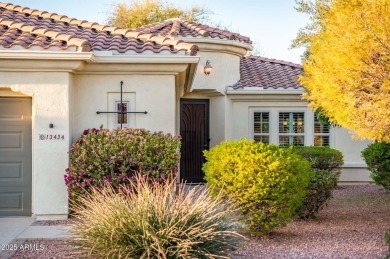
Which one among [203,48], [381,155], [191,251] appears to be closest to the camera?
[191,251]

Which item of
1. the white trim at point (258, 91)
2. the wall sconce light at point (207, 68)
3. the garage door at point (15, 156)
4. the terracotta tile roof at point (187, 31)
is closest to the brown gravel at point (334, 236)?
the garage door at point (15, 156)

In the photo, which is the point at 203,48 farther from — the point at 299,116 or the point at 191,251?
the point at 191,251

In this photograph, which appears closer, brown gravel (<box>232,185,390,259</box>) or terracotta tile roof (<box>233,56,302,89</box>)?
brown gravel (<box>232,185,390,259</box>)

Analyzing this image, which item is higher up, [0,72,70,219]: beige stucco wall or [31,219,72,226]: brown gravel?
[0,72,70,219]: beige stucco wall

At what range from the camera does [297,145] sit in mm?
19312

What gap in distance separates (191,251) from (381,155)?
965 cm

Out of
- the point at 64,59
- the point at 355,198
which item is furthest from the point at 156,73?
the point at 355,198

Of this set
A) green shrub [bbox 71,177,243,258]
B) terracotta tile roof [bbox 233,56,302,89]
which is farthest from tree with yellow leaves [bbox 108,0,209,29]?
green shrub [bbox 71,177,243,258]

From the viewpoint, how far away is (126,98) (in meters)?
12.4

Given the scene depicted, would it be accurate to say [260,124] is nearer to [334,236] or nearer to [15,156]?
[334,236]

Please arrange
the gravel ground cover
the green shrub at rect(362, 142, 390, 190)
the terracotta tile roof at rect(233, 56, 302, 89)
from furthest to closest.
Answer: the terracotta tile roof at rect(233, 56, 302, 89), the green shrub at rect(362, 142, 390, 190), the gravel ground cover

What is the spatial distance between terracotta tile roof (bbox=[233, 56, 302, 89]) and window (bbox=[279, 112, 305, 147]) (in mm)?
968

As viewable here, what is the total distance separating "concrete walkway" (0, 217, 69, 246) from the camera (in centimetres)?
981

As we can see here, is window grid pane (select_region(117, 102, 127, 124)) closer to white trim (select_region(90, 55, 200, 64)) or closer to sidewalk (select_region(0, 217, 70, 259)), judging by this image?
white trim (select_region(90, 55, 200, 64))
